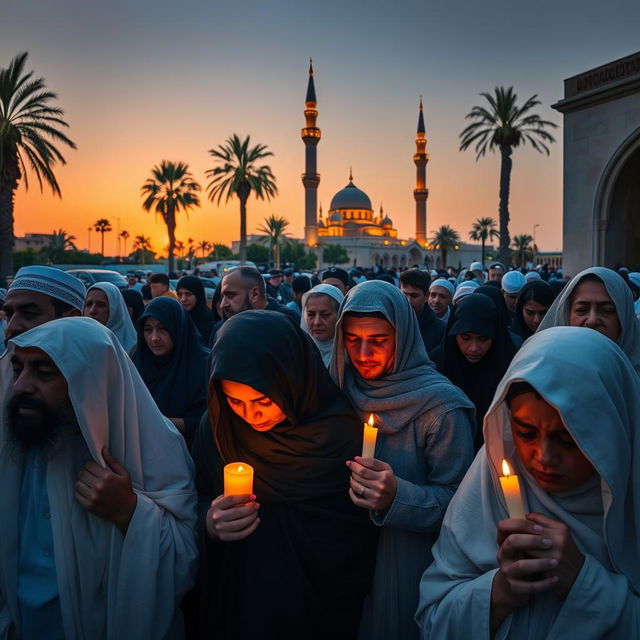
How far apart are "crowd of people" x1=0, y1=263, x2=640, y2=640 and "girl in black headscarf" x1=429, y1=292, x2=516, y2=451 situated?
1.25 meters

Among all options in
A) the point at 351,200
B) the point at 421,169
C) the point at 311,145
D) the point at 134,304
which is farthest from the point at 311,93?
the point at 134,304

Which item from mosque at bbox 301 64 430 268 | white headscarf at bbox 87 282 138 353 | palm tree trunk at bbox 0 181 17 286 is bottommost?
white headscarf at bbox 87 282 138 353

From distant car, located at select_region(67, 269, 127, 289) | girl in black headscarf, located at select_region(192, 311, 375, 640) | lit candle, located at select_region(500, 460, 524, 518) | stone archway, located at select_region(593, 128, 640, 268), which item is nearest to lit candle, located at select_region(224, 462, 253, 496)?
girl in black headscarf, located at select_region(192, 311, 375, 640)

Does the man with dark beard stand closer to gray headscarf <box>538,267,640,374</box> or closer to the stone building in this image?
gray headscarf <box>538,267,640,374</box>

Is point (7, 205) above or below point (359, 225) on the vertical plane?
below

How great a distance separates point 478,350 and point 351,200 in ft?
275

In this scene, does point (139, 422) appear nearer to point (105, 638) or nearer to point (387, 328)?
point (105, 638)

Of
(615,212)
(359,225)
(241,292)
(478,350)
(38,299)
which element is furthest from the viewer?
(359,225)

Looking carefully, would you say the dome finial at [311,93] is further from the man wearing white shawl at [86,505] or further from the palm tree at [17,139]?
the man wearing white shawl at [86,505]

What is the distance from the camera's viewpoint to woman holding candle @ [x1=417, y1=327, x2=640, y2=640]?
126cm

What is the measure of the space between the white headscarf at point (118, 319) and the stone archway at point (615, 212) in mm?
14702

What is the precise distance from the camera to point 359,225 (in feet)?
273

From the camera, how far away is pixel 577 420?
4.10 feet

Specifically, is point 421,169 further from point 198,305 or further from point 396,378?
point 396,378
